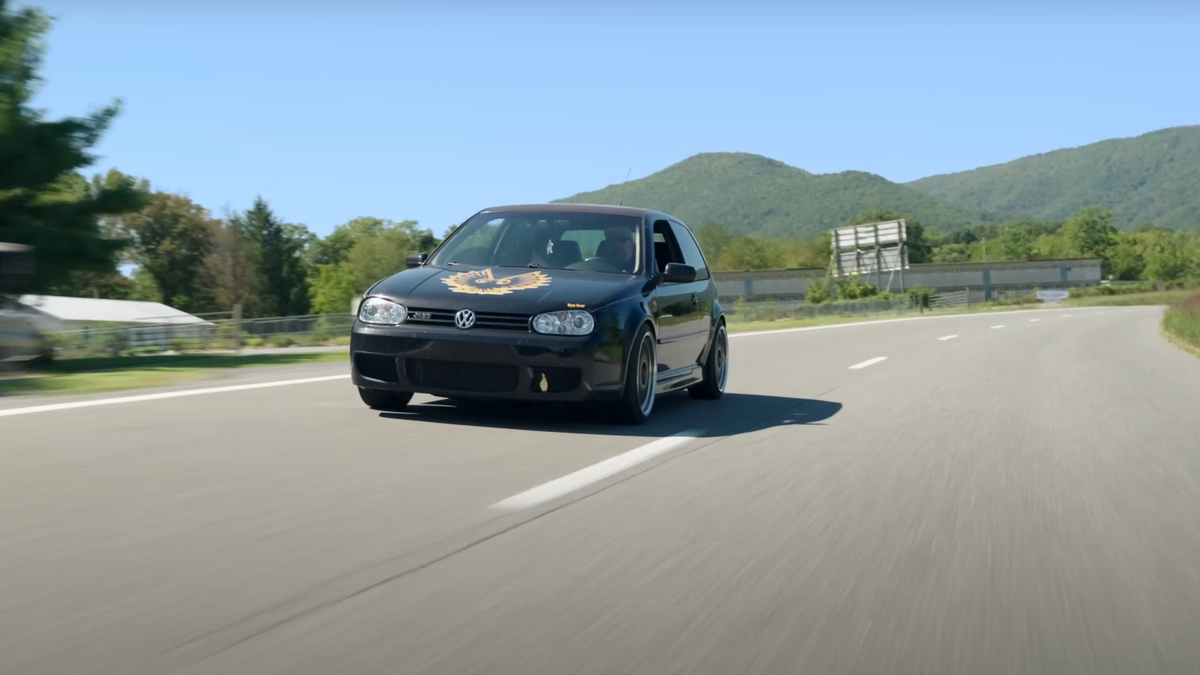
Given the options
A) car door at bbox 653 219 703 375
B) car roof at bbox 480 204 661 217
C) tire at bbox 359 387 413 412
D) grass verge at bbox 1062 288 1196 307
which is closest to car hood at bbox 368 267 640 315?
car door at bbox 653 219 703 375

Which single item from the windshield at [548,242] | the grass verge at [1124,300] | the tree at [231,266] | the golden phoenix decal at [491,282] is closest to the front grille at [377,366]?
the golden phoenix decal at [491,282]

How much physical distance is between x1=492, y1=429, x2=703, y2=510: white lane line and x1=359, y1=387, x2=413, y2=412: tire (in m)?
2.09

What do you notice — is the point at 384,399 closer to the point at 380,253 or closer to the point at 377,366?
the point at 377,366

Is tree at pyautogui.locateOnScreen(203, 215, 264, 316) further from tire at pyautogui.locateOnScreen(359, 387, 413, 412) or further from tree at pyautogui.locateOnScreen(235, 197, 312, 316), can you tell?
tire at pyautogui.locateOnScreen(359, 387, 413, 412)

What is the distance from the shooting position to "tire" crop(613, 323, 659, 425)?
8570 mm

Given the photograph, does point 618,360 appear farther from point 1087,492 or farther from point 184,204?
point 184,204

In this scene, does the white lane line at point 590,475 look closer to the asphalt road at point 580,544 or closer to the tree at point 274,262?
the asphalt road at point 580,544

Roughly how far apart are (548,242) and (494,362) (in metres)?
1.77

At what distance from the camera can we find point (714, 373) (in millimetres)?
11172

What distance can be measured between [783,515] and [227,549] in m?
2.45

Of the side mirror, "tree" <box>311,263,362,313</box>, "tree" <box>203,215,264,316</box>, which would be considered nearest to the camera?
the side mirror

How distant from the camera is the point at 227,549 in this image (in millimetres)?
4586

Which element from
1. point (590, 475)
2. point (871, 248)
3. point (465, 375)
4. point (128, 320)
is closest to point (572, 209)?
point (465, 375)

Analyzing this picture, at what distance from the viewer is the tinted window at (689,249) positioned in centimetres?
1095
